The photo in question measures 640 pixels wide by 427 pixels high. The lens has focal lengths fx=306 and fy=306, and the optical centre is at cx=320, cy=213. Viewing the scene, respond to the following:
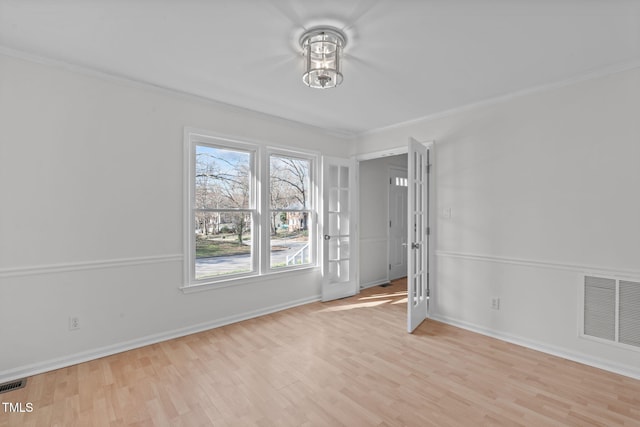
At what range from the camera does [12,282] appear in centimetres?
244

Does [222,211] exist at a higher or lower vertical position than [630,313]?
higher

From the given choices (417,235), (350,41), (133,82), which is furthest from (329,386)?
(133,82)

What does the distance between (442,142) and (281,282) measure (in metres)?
2.79

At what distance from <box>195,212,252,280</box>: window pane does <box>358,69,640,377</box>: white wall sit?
8.07 ft

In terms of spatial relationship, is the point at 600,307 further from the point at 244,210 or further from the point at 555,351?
the point at 244,210

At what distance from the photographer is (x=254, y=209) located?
396 centimetres

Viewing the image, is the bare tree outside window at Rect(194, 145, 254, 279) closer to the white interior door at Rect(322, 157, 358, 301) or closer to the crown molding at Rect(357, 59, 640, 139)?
the white interior door at Rect(322, 157, 358, 301)

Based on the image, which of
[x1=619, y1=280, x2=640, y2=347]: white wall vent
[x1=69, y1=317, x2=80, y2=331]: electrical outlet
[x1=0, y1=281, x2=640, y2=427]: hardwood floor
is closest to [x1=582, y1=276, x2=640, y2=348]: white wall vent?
[x1=619, y1=280, x2=640, y2=347]: white wall vent

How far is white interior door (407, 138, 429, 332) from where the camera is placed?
11.4 ft

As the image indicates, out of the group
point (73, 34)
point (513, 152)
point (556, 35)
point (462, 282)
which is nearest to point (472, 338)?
point (462, 282)

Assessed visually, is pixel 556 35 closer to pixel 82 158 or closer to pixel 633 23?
pixel 633 23

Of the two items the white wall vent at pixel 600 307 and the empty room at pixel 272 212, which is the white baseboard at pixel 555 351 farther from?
the white wall vent at pixel 600 307

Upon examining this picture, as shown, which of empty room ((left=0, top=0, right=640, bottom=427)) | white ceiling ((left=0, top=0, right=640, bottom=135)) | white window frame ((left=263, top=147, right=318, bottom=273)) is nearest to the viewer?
white ceiling ((left=0, top=0, right=640, bottom=135))

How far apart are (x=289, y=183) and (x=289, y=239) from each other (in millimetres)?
808
